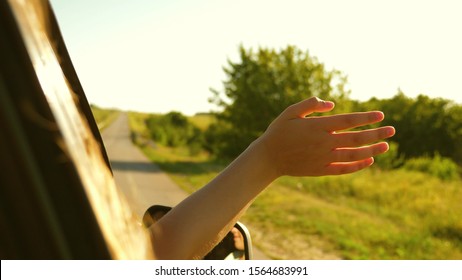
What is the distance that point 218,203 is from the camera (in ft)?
3.39

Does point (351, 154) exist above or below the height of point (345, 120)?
below

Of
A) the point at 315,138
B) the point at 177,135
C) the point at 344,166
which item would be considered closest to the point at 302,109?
the point at 315,138

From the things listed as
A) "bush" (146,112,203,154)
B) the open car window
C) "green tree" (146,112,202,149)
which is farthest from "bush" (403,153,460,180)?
the open car window

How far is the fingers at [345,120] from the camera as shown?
3.50ft

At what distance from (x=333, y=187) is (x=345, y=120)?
38.5 ft

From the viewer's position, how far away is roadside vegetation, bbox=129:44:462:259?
723 cm

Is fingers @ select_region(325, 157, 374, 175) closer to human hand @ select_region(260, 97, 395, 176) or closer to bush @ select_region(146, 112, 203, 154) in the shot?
human hand @ select_region(260, 97, 395, 176)

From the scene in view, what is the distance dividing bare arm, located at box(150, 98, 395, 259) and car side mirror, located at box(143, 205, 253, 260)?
370 millimetres

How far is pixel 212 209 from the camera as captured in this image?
1024 mm

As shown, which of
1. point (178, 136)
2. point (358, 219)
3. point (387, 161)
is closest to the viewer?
point (358, 219)

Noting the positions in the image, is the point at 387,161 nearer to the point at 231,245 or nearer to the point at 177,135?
the point at 177,135

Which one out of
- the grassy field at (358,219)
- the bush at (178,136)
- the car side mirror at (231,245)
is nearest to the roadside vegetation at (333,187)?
the grassy field at (358,219)

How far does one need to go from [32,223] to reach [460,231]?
8438 mm

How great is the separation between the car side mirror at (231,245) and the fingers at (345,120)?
0.58 metres
